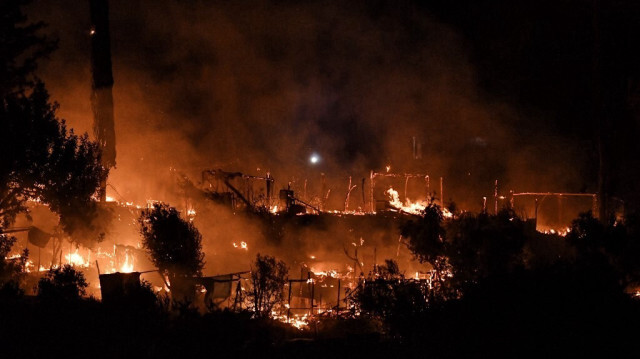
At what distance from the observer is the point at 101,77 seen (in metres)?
18.8

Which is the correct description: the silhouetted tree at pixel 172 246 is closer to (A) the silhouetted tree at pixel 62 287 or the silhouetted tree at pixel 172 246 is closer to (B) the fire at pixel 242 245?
(A) the silhouetted tree at pixel 62 287

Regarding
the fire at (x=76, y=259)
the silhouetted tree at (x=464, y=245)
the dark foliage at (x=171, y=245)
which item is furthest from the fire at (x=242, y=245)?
the silhouetted tree at (x=464, y=245)

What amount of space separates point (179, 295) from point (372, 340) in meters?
5.61

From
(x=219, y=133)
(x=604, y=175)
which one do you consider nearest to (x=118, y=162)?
(x=219, y=133)

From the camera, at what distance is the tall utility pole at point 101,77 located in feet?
60.8

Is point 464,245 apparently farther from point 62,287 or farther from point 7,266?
point 7,266

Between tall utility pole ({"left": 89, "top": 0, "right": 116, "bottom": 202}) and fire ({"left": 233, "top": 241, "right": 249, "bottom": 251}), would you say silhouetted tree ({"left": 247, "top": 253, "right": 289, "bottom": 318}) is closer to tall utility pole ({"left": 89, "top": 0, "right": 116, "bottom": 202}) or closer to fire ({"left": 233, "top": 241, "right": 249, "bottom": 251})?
fire ({"left": 233, "top": 241, "right": 249, "bottom": 251})

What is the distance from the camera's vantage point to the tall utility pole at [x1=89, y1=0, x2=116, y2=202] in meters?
18.5

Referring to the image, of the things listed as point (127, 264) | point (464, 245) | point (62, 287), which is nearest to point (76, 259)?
point (127, 264)

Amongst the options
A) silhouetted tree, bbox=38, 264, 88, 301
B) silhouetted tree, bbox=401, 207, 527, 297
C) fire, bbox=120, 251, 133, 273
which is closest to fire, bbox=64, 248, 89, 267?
fire, bbox=120, 251, 133, 273

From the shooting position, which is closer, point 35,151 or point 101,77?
point 35,151

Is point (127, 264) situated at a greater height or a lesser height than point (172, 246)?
lesser

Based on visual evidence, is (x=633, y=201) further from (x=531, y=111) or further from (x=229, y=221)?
(x=229, y=221)

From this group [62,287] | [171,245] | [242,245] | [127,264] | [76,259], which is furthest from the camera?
[242,245]
